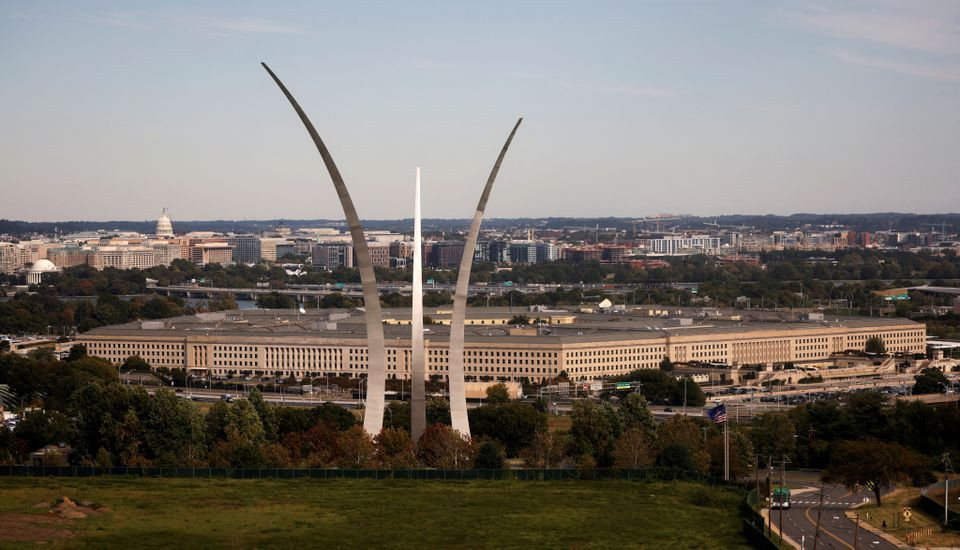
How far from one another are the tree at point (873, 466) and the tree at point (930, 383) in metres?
29.4

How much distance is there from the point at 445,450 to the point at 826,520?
1058 centimetres

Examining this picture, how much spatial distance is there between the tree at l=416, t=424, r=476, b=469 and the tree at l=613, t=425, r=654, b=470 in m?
4.60

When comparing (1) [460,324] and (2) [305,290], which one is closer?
(1) [460,324]

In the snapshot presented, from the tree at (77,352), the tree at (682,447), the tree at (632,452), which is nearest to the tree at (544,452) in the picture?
the tree at (632,452)

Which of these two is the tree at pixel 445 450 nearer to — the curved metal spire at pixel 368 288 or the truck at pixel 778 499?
the curved metal spire at pixel 368 288

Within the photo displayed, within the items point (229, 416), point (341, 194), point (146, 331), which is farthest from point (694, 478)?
point (146, 331)

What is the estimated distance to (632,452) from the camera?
47844mm

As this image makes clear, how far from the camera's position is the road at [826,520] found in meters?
40.0

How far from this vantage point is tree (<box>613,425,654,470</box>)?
4741 centimetres

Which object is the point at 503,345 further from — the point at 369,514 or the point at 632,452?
the point at 369,514

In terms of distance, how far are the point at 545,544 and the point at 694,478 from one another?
420 inches

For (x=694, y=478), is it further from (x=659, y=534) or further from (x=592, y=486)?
(x=659, y=534)

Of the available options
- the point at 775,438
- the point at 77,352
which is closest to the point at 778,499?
the point at 775,438

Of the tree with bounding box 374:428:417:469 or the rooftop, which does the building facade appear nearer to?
the rooftop
